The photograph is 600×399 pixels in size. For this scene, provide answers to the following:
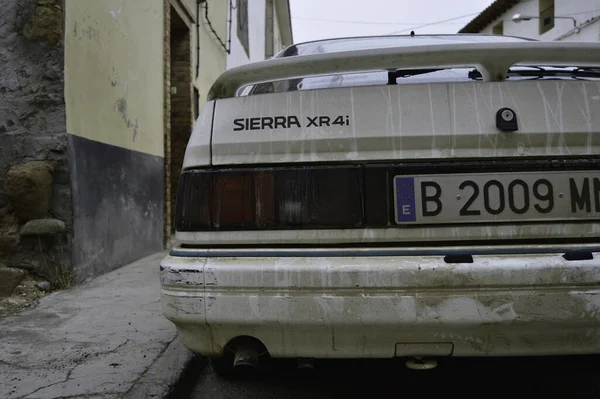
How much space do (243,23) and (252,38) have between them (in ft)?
6.37

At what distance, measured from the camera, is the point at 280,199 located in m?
1.78

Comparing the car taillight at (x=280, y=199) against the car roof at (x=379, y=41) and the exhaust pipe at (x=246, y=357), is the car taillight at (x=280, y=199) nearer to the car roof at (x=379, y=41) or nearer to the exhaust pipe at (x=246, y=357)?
the exhaust pipe at (x=246, y=357)

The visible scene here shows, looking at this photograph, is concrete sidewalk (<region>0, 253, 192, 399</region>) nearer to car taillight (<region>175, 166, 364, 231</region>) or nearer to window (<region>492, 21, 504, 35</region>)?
car taillight (<region>175, 166, 364, 231</region>)

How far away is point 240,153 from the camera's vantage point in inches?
71.1

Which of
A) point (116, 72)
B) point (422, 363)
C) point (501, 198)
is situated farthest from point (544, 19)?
point (422, 363)

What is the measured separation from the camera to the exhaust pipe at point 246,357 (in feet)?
5.81

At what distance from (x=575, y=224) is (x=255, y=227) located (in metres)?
1.08

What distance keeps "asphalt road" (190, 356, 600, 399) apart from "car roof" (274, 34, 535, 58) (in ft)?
5.83

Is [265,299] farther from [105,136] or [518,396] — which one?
[105,136]

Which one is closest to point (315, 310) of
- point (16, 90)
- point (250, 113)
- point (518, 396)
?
point (250, 113)

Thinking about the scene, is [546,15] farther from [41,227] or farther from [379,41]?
[41,227]

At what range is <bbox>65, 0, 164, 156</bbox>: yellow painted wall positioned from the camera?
4090mm

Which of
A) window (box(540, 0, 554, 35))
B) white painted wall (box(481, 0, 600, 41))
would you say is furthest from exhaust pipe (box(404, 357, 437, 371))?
window (box(540, 0, 554, 35))

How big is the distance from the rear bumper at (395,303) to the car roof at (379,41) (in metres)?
1.70
